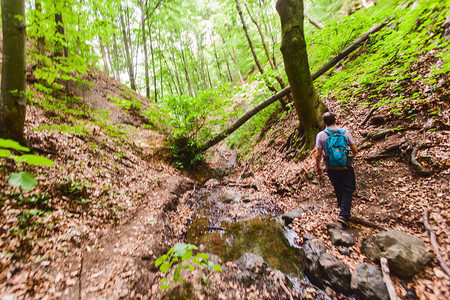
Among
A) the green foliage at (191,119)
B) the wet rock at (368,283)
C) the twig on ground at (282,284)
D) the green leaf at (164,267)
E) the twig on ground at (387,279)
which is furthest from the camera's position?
the green foliage at (191,119)

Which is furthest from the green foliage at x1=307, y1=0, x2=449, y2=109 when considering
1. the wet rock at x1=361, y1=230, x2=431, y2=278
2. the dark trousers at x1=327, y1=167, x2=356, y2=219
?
the wet rock at x1=361, y1=230, x2=431, y2=278

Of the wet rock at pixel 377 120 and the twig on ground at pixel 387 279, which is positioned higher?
the wet rock at pixel 377 120

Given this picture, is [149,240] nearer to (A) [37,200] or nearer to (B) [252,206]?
(A) [37,200]

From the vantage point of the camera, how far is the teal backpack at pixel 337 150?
3.83 m

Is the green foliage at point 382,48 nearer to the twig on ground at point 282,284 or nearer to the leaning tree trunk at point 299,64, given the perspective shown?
the leaning tree trunk at point 299,64

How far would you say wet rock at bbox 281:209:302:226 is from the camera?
4891 mm

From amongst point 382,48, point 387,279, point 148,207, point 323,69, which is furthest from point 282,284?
point 323,69

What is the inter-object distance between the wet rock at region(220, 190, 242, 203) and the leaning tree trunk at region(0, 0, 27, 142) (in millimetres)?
5849

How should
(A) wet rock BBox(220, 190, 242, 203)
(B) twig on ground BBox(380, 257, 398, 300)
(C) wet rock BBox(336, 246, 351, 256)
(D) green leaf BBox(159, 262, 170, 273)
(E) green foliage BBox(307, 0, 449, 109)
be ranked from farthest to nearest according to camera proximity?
(A) wet rock BBox(220, 190, 242, 203) < (E) green foliage BBox(307, 0, 449, 109) < (C) wet rock BBox(336, 246, 351, 256) < (B) twig on ground BBox(380, 257, 398, 300) < (D) green leaf BBox(159, 262, 170, 273)

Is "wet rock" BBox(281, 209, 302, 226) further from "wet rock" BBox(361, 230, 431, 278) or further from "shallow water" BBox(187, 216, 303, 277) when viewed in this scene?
"wet rock" BBox(361, 230, 431, 278)

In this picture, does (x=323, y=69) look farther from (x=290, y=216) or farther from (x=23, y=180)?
(x=23, y=180)

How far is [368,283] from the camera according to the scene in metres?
2.71

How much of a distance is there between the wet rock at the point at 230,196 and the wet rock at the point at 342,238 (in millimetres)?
3409

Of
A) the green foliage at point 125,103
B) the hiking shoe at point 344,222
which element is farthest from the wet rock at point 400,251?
the green foliage at point 125,103
